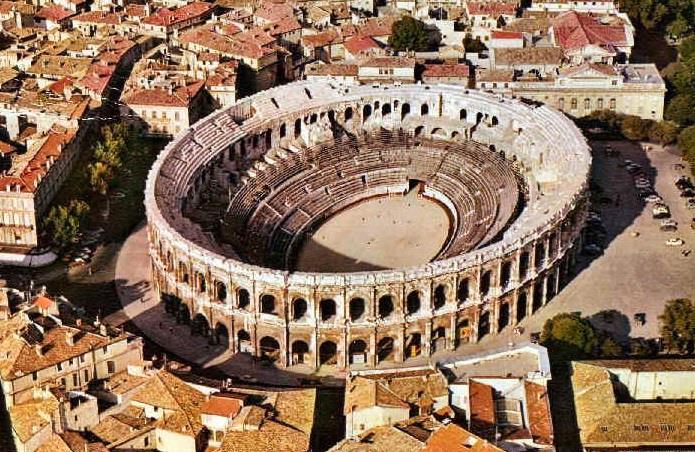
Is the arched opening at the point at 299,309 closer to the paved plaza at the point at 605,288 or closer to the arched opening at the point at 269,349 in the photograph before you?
the arched opening at the point at 269,349

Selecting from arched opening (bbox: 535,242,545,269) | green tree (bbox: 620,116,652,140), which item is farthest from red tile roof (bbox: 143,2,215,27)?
arched opening (bbox: 535,242,545,269)

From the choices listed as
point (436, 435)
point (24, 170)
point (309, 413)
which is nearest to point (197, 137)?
point (24, 170)

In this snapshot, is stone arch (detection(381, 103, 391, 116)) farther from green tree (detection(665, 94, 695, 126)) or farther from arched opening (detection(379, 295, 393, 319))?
arched opening (detection(379, 295, 393, 319))

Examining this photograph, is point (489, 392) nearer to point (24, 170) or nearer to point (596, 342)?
point (596, 342)

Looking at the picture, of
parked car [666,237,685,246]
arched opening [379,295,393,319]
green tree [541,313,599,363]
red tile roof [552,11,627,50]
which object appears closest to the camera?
green tree [541,313,599,363]

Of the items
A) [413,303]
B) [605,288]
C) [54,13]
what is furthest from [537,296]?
[54,13]

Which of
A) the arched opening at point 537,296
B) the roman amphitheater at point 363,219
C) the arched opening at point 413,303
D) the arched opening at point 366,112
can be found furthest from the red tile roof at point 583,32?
the arched opening at point 413,303

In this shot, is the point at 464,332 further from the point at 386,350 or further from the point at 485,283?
the point at 386,350
